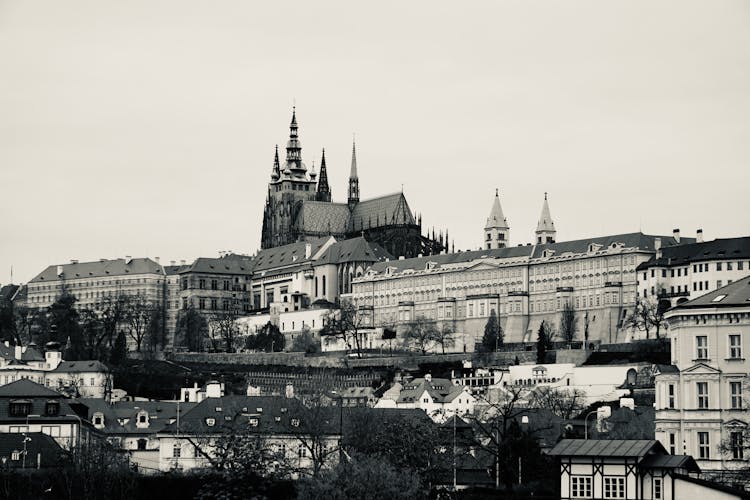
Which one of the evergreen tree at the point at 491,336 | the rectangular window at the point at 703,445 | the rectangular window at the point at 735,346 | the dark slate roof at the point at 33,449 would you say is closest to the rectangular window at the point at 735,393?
the rectangular window at the point at 735,346

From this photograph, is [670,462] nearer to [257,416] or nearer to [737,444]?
[737,444]

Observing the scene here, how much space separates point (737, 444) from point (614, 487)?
25.1 ft

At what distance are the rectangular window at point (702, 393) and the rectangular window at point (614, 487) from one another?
29.2ft

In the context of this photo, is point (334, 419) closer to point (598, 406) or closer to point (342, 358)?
point (598, 406)

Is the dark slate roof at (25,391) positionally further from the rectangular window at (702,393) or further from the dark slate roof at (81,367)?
the dark slate roof at (81,367)

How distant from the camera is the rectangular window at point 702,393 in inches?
2714

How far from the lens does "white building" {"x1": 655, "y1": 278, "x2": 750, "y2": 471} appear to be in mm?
67938

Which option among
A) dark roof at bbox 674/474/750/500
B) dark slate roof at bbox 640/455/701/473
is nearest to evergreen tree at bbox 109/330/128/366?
dark slate roof at bbox 640/455/701/473

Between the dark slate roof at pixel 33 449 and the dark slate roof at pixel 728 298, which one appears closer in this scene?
the dark slate roof at pixel 728 298

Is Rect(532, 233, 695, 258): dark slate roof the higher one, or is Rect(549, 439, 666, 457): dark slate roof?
Rect(532, 233, 695, 258): dark slate roof

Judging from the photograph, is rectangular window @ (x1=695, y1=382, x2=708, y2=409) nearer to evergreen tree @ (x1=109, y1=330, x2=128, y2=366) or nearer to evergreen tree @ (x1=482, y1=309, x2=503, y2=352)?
evergreen tree @ (x1=482, y1=309, x2=503, y2=352)

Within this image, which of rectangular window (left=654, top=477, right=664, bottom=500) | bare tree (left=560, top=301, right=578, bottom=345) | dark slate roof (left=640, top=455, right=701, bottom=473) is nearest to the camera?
dark slate roof (left=640, top=455, right=701, bottom=473)

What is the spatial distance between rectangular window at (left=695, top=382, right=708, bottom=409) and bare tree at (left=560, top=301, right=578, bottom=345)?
109 metres

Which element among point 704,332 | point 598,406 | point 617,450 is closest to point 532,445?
point 704,332
